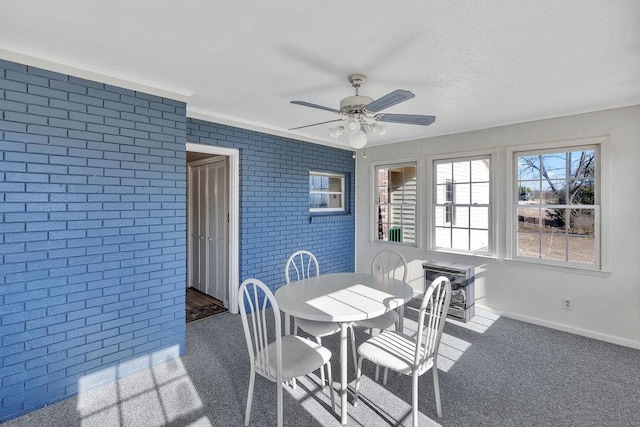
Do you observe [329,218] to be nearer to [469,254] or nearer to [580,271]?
[469,254]

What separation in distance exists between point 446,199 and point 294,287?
9.65 feet

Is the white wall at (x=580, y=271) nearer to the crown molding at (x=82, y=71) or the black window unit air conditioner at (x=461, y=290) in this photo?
the black window unit air conditioner at (x=461, y=290)

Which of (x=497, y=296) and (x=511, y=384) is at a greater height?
(x=497, y=296)

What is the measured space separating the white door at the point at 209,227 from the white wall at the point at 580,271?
2.97 meters

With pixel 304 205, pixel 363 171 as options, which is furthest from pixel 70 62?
pixel 363 171

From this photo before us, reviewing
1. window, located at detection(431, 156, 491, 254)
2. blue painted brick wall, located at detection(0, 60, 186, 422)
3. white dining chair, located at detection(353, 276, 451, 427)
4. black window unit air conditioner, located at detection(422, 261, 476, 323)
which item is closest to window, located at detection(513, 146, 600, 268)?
window, located at detection(431, 156, 491, 254)

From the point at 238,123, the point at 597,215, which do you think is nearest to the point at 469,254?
the point at 597,215

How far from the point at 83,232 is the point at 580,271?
4.83 meters

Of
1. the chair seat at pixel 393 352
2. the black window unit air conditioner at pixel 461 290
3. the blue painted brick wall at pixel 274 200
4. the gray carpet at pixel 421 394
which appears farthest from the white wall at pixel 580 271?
the chair seat at pixel 393 352

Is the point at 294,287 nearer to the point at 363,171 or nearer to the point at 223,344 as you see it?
the point at 223,344

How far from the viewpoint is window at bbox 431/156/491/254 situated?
4.24m

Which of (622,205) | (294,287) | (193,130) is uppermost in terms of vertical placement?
(193,130)

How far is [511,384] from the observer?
2.47m

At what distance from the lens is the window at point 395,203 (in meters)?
5.02
